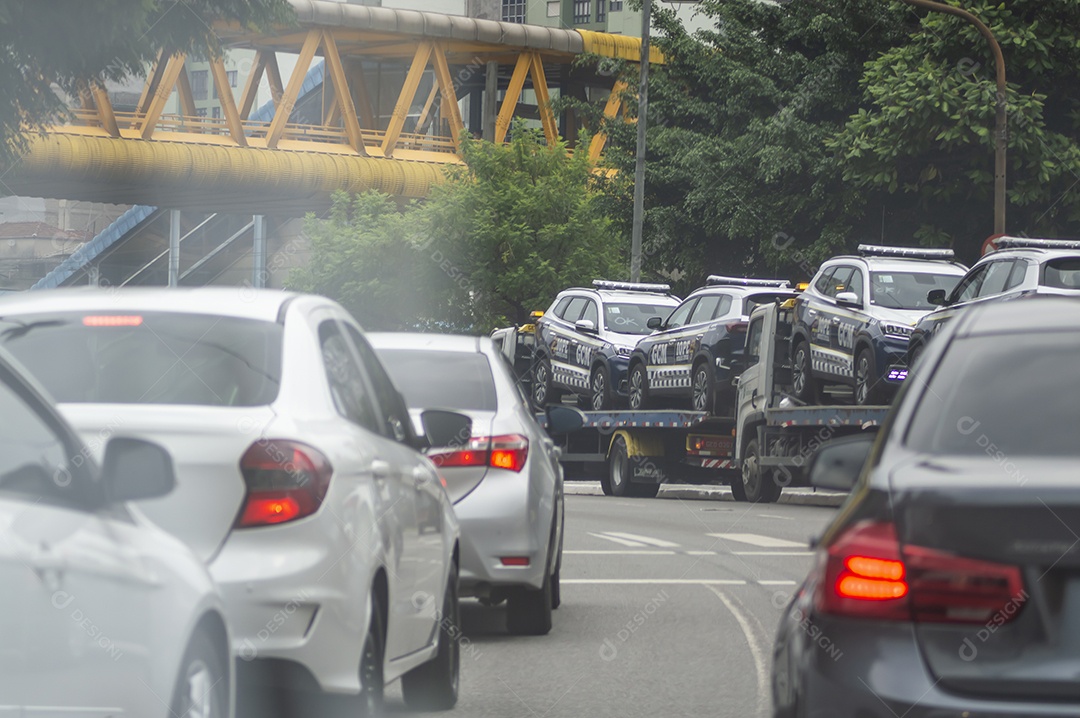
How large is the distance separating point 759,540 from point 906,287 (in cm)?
549

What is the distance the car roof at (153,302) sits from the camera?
5961 millimetres

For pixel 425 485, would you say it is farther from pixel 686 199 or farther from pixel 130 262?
pixel 130 262

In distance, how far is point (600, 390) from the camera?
99.3 feet

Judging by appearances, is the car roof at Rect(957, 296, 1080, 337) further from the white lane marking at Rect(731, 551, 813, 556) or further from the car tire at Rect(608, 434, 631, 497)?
the car tire at Rect(608, 434, 631, 497)

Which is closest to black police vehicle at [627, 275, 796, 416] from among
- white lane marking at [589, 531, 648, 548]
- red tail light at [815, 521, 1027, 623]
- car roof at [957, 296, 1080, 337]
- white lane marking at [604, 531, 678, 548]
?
white lane marking at [604, 531, 678, 548]

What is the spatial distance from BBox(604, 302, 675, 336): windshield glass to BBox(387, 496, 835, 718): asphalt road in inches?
452

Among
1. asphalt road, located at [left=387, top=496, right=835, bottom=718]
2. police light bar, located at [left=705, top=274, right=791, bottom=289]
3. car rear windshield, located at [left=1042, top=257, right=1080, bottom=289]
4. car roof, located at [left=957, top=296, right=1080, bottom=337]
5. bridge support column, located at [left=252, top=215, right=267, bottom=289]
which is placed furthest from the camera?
bridge support column, located at [left=252, top=215, right=267, bottom=289]

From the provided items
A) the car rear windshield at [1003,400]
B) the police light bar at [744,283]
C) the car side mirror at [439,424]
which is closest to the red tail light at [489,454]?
the car side mirror at [439,424]

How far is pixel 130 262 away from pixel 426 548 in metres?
93.9

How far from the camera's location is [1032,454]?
4129 mm

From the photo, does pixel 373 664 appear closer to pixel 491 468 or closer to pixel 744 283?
pixel 491 468

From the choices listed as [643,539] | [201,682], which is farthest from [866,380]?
[201,682]

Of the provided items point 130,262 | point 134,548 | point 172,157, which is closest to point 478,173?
point 172,157

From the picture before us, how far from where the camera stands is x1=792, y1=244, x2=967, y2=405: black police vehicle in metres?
20.8
